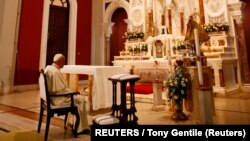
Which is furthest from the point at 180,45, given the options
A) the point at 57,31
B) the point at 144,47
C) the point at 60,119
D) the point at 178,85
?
the point at 57,31

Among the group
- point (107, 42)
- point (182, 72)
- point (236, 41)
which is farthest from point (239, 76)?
point (107, 42)

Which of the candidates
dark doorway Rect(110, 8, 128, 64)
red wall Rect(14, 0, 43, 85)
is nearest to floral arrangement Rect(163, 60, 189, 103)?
red wall Rect(14, 0, 43, 85)

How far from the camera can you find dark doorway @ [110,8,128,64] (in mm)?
11961

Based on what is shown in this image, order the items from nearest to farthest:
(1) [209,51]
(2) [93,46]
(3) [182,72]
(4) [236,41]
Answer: (3) [182,72] < (1) [209,51] < (4) [236,41] < (2) [93,46]

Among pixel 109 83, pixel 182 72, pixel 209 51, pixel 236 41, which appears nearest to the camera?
pixel 182 72

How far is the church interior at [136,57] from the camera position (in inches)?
151

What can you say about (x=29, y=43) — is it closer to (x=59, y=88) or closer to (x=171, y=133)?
(x=59, y=88)

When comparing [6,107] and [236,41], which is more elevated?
[236,41]

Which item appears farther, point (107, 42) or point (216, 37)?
point (107, 42)

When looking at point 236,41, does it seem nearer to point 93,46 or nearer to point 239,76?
point 239,76

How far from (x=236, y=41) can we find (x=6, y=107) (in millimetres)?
7665

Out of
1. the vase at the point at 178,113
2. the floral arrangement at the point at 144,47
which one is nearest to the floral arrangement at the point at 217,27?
the floral arrangement at the point at 144,47

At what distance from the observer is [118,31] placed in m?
12.2

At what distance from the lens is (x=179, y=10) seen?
8414 mm
